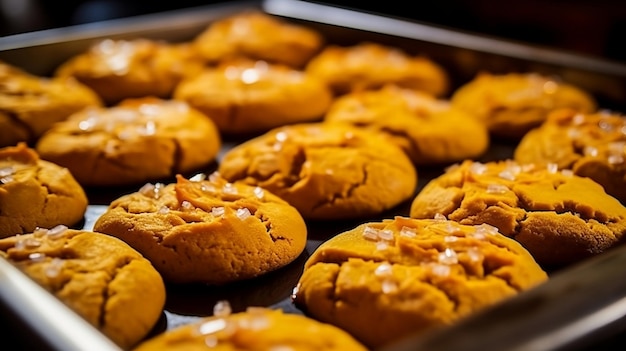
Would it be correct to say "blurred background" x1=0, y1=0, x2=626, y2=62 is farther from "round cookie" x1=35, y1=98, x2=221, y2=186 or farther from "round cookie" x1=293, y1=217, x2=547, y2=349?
"round cookie" x1=293, y1=217, x2=547, y2=349

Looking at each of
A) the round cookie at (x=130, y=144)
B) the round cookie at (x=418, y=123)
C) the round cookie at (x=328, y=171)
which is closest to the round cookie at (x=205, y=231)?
the round cookie at (x=328, y=171)

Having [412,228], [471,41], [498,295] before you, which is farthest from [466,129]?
[498,295]

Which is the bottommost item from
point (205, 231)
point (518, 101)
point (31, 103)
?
point (31, 103)

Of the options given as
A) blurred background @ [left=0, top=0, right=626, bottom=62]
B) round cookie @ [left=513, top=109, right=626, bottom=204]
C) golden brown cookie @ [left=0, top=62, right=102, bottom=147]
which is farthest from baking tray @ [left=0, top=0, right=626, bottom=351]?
blurred background @ [left=0, top=0, right=626, bottom=62]

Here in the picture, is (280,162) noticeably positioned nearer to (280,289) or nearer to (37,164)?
(280,289)

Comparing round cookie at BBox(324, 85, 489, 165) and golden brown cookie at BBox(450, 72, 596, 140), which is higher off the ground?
golden brown cookie at BBox(450, 72, 596, 140)

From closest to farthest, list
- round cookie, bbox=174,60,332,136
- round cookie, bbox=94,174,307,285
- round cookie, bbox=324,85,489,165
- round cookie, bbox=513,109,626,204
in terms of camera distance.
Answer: round cookie, bbox=94,174,307,285, round cookie, bbox=513,109,626,204, round cookie, bbox=324,85,489,165, round cookie, bbox=174,60,332,136

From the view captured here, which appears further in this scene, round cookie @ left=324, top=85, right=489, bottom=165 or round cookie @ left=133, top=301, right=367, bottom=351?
round cookie @ left=324, top=85, right=489, bottom=165

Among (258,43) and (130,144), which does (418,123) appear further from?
(258,43)

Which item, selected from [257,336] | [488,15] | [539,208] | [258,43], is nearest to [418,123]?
[539,208]
